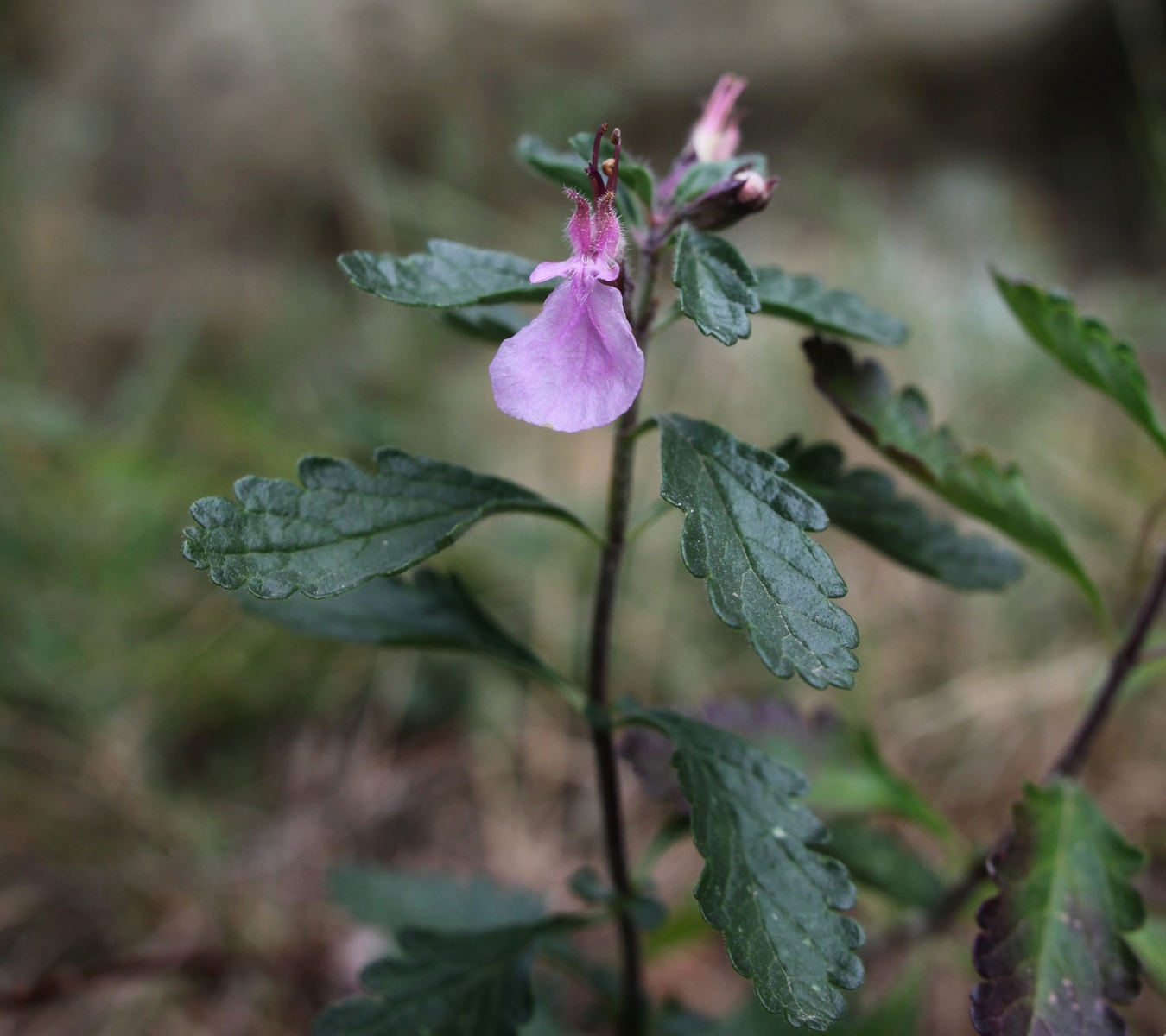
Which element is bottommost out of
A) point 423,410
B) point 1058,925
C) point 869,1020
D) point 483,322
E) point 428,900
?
point 423,410

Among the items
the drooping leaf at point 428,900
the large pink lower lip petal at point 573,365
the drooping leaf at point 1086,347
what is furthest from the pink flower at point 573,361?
the drooping leaf at point 428,900

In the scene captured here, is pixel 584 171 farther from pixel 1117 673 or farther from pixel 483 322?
pixel 1117 673

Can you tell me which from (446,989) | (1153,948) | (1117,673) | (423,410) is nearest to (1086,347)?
(1117,673)

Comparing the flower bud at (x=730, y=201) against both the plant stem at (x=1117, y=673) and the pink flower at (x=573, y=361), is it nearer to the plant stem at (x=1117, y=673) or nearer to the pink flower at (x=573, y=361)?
the pink flower at (x=573, y=361)

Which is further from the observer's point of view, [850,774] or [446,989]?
[850,774]

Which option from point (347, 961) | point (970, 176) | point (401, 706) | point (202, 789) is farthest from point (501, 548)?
point (970, 176)

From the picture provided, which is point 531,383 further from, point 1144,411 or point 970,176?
point 970,176
